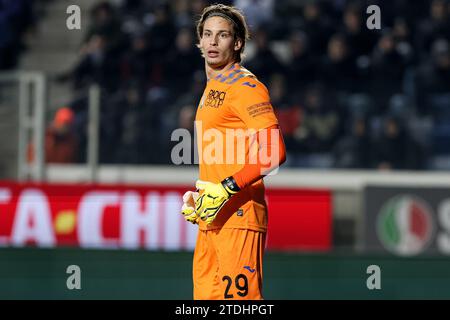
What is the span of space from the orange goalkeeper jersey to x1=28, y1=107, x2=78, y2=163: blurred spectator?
26.0 ft

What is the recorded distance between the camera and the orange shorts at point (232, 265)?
4988 millimetres

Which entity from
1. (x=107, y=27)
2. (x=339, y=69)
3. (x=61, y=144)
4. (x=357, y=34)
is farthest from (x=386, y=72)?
(x=61, y=144)

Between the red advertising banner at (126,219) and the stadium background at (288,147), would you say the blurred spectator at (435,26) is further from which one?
the red advertising banner at (126,219)

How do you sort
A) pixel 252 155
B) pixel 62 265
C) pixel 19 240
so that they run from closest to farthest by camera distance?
pixel 252 155 → pixel 62 265 → pixel 19 240

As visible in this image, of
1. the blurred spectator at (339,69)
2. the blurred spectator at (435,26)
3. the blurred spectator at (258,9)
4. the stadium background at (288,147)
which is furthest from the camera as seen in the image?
the blurred spectator at (258,9)

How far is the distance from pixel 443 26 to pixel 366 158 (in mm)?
2035

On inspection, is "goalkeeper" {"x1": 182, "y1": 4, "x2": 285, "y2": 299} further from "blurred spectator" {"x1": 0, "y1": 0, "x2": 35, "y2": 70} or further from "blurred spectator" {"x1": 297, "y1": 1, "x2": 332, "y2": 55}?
"blurred spectator" {"x1": 0, "y1": 0, "x2": 35, "y2": 70}

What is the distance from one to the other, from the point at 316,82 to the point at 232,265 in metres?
8.14

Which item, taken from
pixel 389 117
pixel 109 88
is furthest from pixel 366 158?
pixel 109 88

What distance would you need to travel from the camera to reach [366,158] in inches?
497

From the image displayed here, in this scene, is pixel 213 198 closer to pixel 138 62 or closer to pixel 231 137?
pixel 231 137

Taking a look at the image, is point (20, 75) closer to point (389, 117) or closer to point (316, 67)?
point (316, 67)

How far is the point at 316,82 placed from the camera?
12.9 m

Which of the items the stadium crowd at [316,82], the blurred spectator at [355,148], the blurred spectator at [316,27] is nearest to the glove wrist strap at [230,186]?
the stadium crowd at [316,82]
